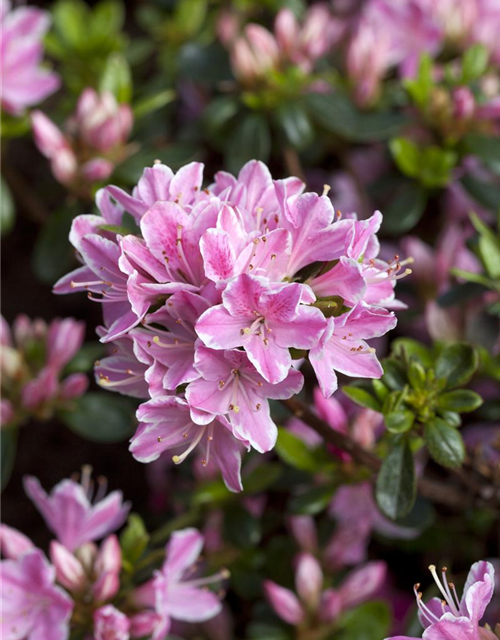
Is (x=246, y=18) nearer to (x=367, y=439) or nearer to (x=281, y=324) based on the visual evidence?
(x=367, y=439)

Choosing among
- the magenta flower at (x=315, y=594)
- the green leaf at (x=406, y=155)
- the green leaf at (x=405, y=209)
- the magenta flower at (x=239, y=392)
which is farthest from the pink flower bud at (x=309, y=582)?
the green leaf at (x=406, y=155)

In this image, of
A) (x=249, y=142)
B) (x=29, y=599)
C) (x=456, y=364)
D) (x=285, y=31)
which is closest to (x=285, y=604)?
(x=29, y=599)

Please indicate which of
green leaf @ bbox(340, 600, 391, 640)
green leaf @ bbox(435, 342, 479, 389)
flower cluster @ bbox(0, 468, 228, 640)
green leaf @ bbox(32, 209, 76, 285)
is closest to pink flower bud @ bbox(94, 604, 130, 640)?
flower cluster @ bbox(0, 468, 228, 640)

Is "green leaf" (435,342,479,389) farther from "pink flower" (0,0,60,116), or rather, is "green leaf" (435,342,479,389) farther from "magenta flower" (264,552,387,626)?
"pink flower" (0,0,60,116)

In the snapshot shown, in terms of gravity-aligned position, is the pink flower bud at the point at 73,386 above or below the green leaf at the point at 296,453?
above

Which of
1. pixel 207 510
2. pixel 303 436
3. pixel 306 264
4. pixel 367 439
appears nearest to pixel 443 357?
pixel 367 439

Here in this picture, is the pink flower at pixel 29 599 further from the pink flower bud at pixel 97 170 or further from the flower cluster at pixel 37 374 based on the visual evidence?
the pink flower bud at pixel 97 170

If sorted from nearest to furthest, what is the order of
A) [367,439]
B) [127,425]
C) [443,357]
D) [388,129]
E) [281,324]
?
1. [281,324]
2. [443,357]
3. [367,439]
4. [127,425]
5. [388,129]
